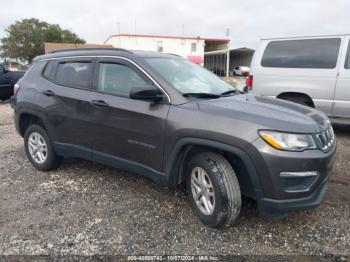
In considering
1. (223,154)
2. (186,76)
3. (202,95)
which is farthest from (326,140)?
(186,76)

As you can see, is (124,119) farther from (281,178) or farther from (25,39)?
(25,39)

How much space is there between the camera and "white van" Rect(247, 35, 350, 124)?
587 cm

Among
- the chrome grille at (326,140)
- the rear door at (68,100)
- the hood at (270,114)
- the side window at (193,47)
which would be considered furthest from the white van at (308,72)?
the side window at (193,47)

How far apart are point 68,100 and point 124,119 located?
3.30 feet

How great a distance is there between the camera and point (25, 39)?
47438 millimetres

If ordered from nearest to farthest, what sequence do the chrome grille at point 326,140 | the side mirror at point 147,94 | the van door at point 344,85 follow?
1. the chrome grille at point 326,140
2. the side mirror at point 147,94
3. the van door at point 344,85

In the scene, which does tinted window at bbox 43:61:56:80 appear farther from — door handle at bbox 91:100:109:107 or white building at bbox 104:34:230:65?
white building at bbox 104:34:230:65

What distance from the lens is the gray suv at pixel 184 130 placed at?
2.57m

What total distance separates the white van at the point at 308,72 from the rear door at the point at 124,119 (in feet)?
13.1

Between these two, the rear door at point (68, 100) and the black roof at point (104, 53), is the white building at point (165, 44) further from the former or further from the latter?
the rear door at point (68, 100)

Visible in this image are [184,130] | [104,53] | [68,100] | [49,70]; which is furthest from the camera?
[49,70]

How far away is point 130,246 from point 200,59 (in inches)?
1404

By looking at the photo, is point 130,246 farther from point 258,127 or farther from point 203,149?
point 258,127

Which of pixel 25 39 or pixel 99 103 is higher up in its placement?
pixel 25 39
